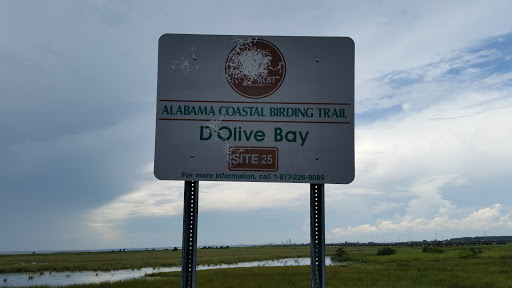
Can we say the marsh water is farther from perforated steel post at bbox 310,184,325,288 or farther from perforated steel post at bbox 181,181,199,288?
perforated steel post at bbox 310,184,325,288

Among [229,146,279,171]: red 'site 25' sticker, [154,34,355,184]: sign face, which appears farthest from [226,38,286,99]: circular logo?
[229,146,279,171]: red 'site 25' sticker

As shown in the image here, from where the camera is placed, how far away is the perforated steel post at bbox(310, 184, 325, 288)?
5.66 metres

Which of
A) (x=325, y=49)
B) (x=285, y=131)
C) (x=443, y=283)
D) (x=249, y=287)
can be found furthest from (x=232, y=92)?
(x=443, y=283)

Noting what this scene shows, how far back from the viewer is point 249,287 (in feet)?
70.4

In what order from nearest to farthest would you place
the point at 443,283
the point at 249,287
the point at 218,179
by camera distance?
the point at 218,179 < the point at 249,287 < the point at 443,283

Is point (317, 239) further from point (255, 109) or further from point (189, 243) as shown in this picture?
point (255, 109)

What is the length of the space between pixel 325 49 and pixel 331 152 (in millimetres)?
1625

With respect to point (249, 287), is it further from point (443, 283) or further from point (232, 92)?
point (232, 92)

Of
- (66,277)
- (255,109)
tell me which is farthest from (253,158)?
(66,277)

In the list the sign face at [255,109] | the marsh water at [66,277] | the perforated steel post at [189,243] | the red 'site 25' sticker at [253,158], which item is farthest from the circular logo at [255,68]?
the marsh water at [66,277]

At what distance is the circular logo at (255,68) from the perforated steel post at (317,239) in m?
1.78

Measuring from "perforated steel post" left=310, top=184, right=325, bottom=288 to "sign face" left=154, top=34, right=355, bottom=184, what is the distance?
0.35 m

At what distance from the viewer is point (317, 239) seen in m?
5.73

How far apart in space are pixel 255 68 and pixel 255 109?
26.3 inches
